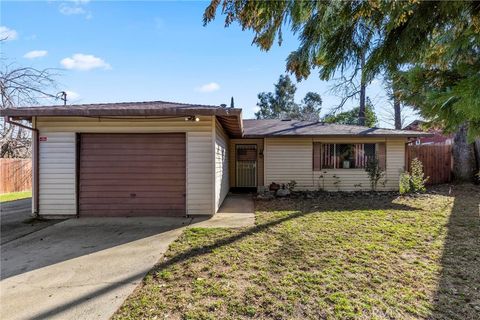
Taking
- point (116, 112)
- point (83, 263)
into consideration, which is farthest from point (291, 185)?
point (83, 263)

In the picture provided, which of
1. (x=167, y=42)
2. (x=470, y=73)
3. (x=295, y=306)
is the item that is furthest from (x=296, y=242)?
(x=167, y=42)

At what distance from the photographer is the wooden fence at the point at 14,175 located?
12.0 metres

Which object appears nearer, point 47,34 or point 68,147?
point 68,147

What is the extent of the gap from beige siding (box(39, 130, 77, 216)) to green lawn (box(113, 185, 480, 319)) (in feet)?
12.4

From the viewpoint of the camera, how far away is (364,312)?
8.57 feet

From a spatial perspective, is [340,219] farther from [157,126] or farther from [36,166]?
[36,166]

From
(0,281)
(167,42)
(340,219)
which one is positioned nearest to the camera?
(0,281)

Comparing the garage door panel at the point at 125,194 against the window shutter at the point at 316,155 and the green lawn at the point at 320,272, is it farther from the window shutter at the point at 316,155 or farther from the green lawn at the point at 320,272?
the window shutter at the point at 316,155

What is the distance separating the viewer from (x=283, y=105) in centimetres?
3138

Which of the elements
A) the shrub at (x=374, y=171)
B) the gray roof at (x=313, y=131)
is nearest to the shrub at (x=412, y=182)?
the shrub at (x=374, y=171)

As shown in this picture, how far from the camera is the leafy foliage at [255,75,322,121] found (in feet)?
102

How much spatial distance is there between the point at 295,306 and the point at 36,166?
694 centimetres

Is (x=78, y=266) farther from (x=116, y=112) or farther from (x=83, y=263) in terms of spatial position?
(x=116, y=112)

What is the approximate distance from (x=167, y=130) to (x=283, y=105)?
86.1 feet
